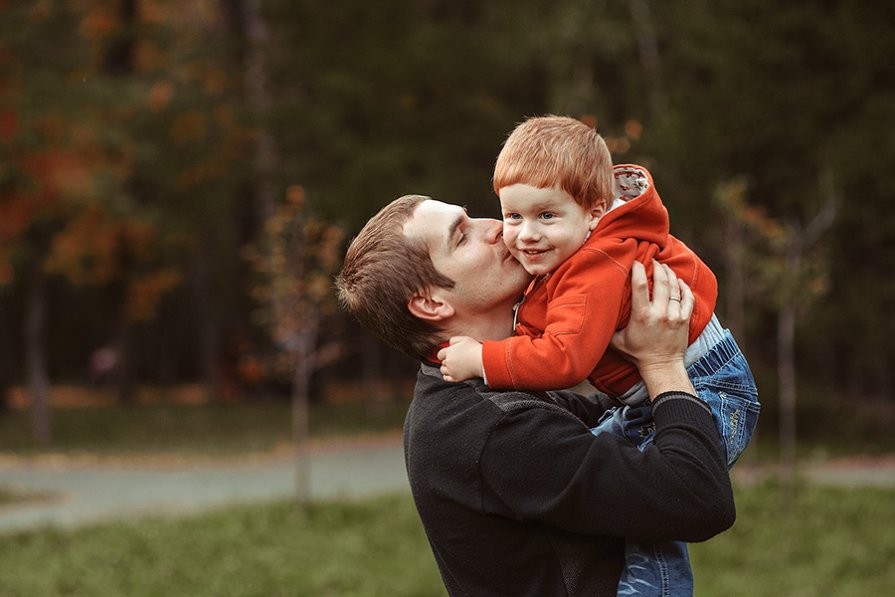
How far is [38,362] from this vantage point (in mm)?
17844

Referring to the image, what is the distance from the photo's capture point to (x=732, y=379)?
7.40 feet

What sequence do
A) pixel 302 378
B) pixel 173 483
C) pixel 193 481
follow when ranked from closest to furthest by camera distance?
pixel 302 378 < pixel 173 483 < pixel 193 481

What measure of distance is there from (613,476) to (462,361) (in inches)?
15.4

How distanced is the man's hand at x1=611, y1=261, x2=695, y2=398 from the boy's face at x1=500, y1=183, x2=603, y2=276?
145 millimetres

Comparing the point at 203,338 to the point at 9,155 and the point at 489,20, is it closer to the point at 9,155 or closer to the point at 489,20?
the point at 489,20

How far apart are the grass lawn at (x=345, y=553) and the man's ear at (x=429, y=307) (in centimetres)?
598

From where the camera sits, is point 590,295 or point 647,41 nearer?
point 590,295

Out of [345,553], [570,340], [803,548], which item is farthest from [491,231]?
[803,548]

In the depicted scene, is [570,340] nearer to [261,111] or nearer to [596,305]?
[596,305]

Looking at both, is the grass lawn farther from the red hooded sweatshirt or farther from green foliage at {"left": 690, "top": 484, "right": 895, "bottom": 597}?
the red hooded sweatshirt

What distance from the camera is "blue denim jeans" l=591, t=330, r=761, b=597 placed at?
2125 mm

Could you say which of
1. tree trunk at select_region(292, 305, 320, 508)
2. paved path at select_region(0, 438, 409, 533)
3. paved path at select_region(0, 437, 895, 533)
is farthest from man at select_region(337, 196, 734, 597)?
paved path at select_region(0, 438, 409, 533)

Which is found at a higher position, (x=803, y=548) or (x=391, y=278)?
(x=391, y=278)

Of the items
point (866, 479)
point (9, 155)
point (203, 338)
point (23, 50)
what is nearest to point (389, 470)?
point (866, 479)
